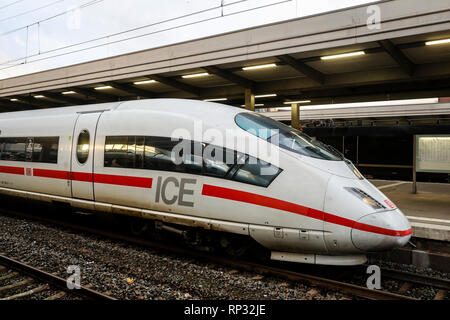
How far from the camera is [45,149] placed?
7320 millimetres

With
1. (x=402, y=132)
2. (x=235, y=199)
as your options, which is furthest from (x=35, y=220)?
(x=402, y=132)

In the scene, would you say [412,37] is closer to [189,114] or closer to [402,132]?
[402,132]

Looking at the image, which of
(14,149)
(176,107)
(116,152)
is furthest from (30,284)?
(14,149)

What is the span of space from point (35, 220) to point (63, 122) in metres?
2.57

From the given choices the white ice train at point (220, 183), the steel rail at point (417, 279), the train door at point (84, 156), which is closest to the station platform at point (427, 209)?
the steel rail at point (417, 279)

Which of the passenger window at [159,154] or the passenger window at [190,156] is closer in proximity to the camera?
Answer: the passenger window at [190,156]

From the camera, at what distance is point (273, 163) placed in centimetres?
462

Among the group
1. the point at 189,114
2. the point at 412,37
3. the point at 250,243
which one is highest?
the point at 412,37

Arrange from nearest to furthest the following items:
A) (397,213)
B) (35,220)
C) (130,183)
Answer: (397,213) < (130,183) < (35,220)

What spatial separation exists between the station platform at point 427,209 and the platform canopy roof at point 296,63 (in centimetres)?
315

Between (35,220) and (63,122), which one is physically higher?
(63,122)

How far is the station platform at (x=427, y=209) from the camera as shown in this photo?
600 centimetres

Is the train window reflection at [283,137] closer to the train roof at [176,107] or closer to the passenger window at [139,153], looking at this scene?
the train roof at [176,107]
